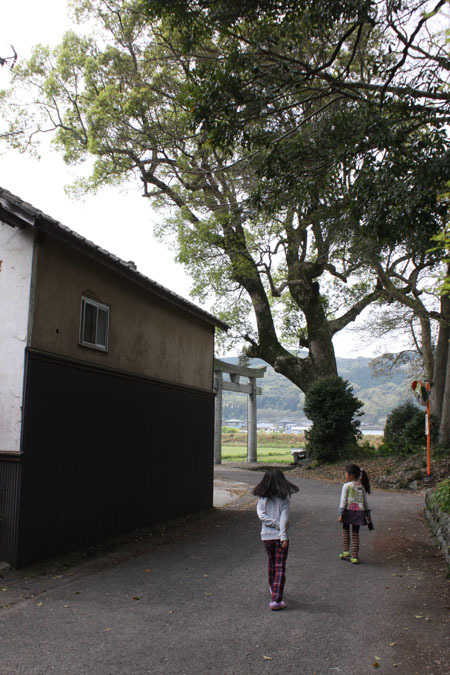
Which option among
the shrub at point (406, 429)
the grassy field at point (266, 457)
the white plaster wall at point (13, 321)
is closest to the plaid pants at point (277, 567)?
the white plaster wall at point (13, 321)

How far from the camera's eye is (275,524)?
6367mm

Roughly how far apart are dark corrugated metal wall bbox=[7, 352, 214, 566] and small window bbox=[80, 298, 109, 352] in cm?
53

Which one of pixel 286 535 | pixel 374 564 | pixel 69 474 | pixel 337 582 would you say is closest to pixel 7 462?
pixel 69 474

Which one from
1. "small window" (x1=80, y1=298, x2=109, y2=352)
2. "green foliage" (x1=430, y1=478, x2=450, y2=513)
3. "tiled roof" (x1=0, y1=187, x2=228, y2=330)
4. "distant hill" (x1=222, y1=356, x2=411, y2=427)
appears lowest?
"green foliage" (x1=430, y1=478, x2=450, y2=513)

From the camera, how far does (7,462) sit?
7.73 m

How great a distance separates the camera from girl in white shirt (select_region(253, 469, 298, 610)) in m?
6.15

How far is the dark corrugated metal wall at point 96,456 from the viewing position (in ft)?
26.1

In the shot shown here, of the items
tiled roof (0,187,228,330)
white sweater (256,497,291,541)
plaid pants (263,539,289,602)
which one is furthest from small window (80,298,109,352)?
plaid pants (263,539,289,602)

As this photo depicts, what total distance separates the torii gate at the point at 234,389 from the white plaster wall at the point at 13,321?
16994 mm

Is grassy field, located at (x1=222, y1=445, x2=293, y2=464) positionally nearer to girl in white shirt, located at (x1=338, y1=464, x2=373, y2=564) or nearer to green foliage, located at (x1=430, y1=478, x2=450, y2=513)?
green foliage, located at (x1=430, y1=478, x2=450, y2=513)

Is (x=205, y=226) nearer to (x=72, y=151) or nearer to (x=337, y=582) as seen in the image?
(x=72, y=151)

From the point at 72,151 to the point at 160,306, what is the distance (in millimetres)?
14846

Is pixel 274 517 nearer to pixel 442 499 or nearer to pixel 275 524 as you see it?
pixel 275 524

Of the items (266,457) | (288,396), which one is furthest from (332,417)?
(288,396)
